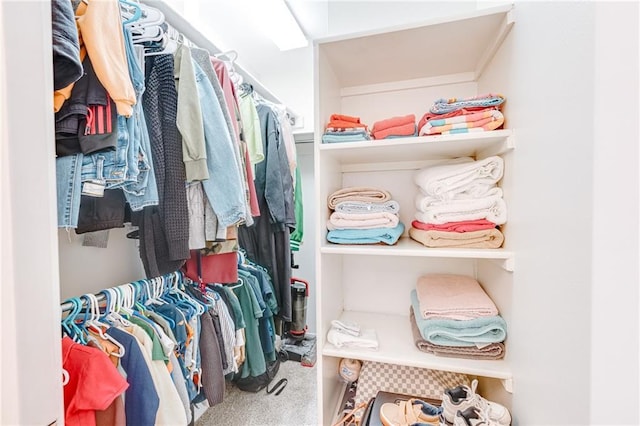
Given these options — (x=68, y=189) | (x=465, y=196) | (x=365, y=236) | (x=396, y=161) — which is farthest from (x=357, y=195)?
(x=68, y=189)

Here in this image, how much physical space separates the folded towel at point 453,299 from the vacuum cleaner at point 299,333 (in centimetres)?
113

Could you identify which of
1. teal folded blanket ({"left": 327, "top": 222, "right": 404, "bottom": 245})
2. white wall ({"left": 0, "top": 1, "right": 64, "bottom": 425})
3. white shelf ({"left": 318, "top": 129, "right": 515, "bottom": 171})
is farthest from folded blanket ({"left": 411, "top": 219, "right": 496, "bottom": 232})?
white wall ({"left": 0, "top": 1, "right": 64, "bottom": 425})

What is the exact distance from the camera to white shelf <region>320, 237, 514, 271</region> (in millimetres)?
824

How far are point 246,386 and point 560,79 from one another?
86.9 inches

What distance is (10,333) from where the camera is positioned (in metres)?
0.38

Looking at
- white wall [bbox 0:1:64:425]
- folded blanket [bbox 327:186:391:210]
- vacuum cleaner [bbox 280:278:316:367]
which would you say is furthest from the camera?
vacuum cleaner [bbox 280:278:316:367]

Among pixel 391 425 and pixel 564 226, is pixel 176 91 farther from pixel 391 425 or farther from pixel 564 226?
pixel 391 425

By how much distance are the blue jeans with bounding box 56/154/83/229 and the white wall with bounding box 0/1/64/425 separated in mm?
332

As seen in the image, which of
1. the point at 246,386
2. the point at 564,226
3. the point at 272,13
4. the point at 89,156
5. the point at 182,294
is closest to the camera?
the point at 564,226

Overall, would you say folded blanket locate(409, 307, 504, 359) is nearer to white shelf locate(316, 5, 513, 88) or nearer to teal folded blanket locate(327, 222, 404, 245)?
teal folded blanket locate(327, 222, 404, 245)

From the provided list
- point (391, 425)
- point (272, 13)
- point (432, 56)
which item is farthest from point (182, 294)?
point (272, 13)

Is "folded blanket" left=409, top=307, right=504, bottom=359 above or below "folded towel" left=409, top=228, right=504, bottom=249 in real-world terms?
below

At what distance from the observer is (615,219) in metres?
0.41

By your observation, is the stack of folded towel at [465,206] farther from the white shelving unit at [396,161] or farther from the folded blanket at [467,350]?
the folded blanket at [467,350]
